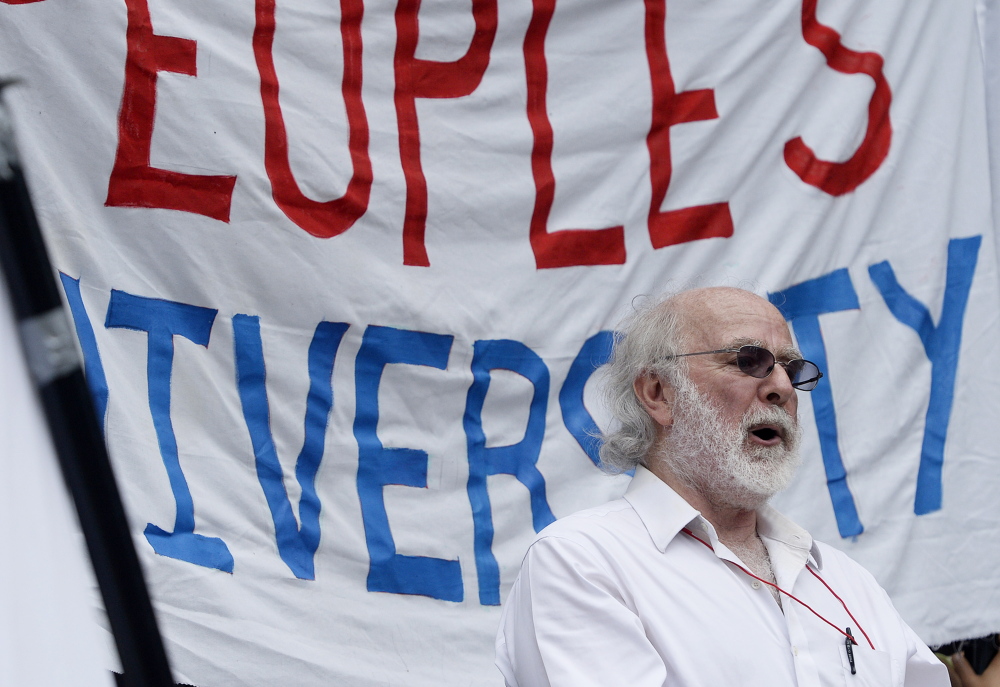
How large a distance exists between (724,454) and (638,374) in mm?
269

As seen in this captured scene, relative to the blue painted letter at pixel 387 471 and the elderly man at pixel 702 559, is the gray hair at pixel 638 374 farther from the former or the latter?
the blue painted letter at pixel 387 471

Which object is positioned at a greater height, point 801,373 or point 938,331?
point 801,373

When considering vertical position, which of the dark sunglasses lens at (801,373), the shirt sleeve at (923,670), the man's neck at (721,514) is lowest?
the shirt sleeve at (923,670)

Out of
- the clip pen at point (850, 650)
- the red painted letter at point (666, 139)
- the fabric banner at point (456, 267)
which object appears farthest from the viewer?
the red painted letter at point (666, 139)

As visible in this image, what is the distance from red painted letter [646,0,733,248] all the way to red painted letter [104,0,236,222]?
3.41 ft

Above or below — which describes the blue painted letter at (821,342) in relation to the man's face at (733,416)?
below

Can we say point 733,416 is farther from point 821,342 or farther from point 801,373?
point 821,342

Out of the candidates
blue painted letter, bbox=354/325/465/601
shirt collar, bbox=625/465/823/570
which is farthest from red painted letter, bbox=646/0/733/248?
shirt collar, bbox=625/465/823/570

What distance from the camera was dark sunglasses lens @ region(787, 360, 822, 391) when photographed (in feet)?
6.42

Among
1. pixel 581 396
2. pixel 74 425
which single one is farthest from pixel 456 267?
pixel 74 425

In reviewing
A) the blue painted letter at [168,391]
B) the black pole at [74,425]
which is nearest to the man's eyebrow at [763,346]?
the blue painted letter at [168,391]

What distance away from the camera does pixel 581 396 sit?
2438 mm

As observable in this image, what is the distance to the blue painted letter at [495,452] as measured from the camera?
227 cm

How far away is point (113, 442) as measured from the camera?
6.48 ft
